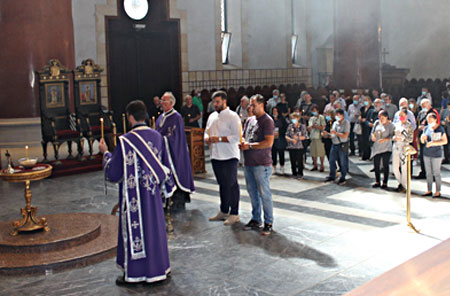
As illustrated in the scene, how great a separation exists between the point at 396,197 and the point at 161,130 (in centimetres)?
359

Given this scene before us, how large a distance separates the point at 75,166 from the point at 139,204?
6453 mm

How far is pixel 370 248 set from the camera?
5750 mm

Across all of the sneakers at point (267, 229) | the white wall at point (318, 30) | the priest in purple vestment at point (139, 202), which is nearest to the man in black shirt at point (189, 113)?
the sneakers at point (267, 229)

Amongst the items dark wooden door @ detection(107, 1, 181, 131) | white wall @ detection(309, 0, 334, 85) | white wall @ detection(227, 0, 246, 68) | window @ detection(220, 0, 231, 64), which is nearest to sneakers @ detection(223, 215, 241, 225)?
dark wooden door @ detection(107, 1, 181, 131)

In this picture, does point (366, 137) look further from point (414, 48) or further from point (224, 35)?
point (414, 48)

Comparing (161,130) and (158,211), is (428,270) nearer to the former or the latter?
(158,211)

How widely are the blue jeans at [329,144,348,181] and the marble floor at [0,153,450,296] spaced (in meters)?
0.24

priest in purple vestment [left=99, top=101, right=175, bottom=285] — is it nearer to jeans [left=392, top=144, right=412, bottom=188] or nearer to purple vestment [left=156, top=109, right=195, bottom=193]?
purple vestment [left=156, top=109, right=195, bottom=193]

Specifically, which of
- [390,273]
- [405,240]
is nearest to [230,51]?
[405,240]

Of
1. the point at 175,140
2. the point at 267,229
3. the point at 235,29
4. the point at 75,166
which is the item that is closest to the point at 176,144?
the point at 175,140

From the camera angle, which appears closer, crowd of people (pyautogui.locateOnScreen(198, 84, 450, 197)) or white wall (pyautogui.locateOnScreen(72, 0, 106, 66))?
crowd of people (pyautogui.locateOnScreen(198, 84, 450, 197))

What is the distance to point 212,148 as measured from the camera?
6.85 meters

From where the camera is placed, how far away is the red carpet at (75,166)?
1059cm

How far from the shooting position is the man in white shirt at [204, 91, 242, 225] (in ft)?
22.2
